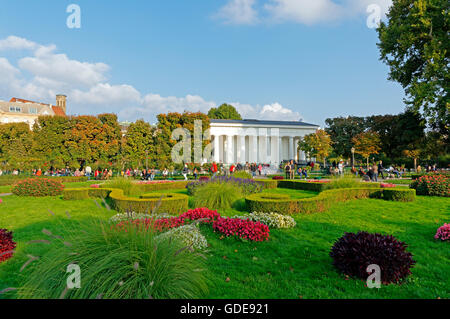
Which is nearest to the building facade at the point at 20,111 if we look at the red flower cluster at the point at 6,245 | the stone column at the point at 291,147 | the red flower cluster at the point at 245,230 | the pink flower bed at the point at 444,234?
the stone column at the point at 291,147

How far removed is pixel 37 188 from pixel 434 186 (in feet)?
71.6

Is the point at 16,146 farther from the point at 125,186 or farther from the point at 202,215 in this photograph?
the point at 202,215

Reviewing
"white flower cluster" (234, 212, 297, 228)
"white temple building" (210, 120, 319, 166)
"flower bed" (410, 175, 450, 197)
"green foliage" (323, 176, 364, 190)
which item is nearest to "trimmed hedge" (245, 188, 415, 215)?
"white flower cluster" (234, 212, 297, 228)

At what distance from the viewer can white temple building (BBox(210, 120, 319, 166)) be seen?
5747 cm

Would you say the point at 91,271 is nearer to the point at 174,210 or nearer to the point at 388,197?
the point at 174,210

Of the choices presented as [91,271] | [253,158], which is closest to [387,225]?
[91,271]

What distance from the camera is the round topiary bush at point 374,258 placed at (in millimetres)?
4141

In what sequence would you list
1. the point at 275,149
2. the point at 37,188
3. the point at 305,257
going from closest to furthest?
1. the point at 305,257
2. the point at 37,188
3. the point at 275,149

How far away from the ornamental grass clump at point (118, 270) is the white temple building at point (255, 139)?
176 feet

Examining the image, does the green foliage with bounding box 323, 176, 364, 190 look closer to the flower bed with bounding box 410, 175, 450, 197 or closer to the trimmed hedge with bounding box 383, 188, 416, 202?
the trimmed hedge with bounding box 383, 188, 416, 202

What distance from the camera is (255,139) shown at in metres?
59.1

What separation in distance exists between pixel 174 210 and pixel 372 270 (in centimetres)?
706

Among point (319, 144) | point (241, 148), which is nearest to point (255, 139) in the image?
point (241, 148)

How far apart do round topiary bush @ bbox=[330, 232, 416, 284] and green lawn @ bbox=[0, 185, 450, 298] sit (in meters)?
0.15
